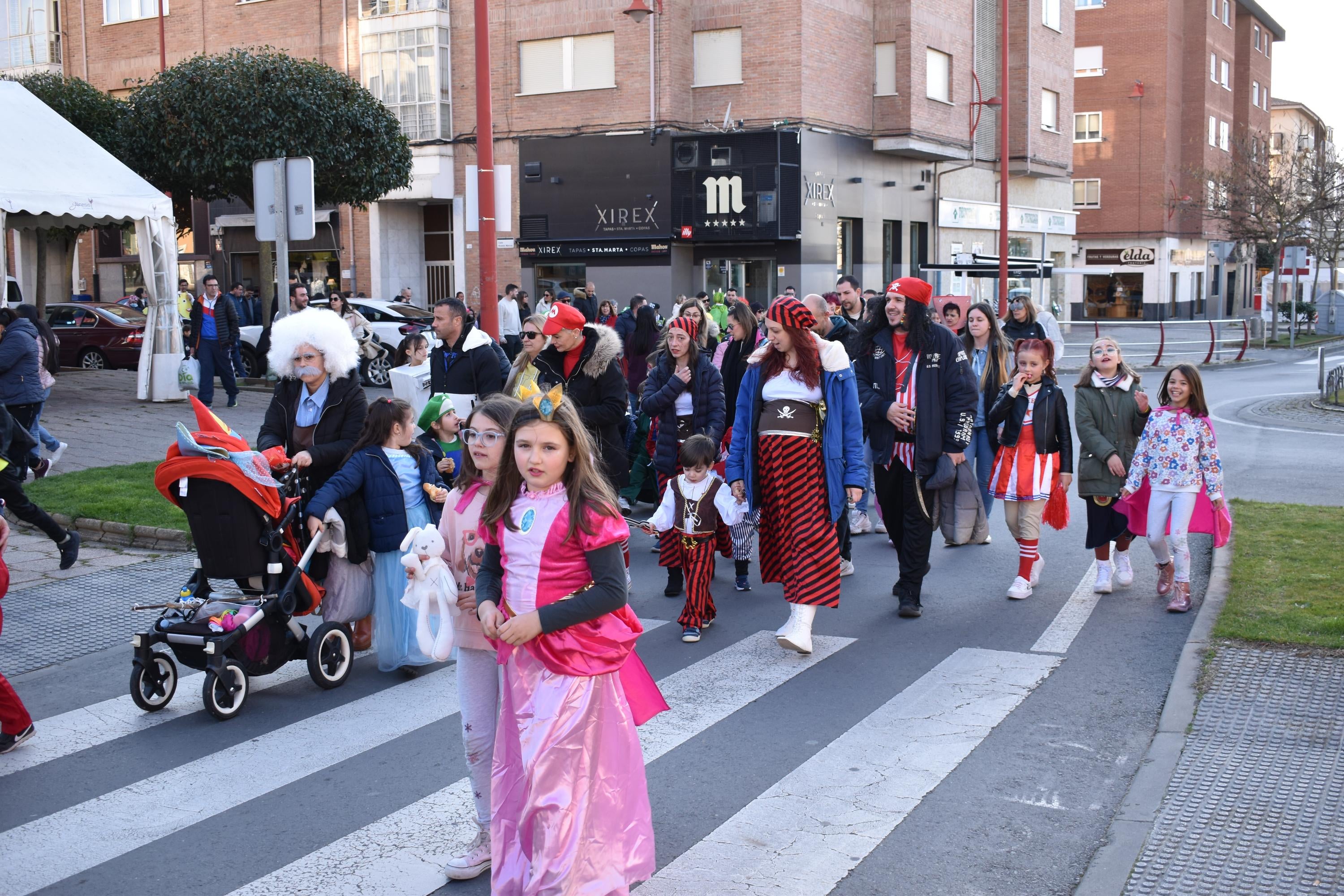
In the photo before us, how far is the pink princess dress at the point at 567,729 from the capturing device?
362 cm

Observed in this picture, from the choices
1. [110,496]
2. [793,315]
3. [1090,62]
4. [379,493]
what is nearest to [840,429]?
[793,315]

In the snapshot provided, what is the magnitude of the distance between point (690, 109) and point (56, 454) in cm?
2179

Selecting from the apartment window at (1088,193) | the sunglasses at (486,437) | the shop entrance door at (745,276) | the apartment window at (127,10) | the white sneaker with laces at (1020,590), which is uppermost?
the apartment window at (127,10)

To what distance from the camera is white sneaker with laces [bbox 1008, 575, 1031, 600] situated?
8.12 m

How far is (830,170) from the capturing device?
31750 mm

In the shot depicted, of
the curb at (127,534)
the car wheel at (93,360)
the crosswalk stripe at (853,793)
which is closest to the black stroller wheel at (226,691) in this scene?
the crosswalk stripe at (853,793)

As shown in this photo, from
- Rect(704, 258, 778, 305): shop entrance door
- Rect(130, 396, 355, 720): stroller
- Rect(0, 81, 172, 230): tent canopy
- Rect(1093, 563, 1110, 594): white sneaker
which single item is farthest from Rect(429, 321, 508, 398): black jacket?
Rect(704, 258, 778, 305): shop entrance door

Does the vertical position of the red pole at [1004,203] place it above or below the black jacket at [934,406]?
above

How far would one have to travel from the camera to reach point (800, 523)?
22.9 ft

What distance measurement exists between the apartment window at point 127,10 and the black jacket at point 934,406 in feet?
123

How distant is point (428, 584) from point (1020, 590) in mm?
4906

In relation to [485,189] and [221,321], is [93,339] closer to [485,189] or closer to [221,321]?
[221,321]

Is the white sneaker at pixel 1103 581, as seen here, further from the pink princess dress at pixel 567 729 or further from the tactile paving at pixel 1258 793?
the pink princess dress at pixel 567 729

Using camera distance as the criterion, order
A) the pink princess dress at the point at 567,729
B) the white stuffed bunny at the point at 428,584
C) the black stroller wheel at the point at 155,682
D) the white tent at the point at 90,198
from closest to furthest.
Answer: the pink princess dress at the point at 567,729 < the white stuffed bunny at the point at 428,584 < the black stroller wheel at the point at 155,682 < the white tent at the point at 90,198
